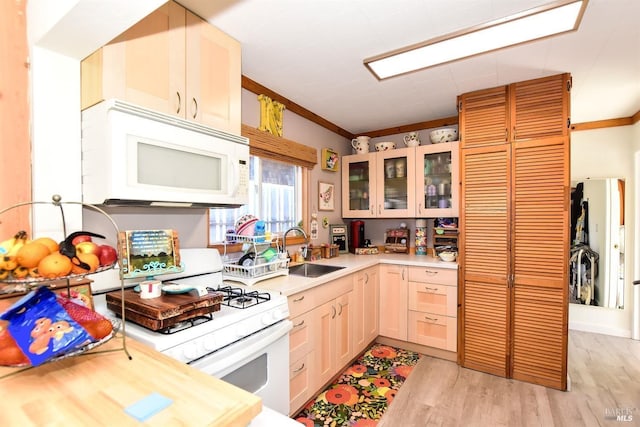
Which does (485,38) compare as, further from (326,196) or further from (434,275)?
(326,196)

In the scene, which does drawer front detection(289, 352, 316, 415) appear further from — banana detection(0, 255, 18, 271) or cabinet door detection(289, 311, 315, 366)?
banana detection(0, 255, 18, 271)

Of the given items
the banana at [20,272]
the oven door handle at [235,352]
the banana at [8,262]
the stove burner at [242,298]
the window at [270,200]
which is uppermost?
the window at [270,200]

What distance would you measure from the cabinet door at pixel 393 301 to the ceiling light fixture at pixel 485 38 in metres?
1.79

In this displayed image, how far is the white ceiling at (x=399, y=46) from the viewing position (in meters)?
1.56

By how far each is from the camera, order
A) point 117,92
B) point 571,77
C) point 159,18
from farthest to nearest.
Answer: point 571,77 < point 159,18 < point 117,92

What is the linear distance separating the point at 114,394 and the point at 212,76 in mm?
1525

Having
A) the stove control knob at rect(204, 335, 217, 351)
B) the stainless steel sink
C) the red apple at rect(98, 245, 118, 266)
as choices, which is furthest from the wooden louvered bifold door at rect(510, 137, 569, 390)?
the red apple at rect(98, 245, 118, 266)

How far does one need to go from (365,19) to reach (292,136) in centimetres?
139

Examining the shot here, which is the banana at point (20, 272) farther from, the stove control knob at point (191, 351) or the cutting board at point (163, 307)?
the stove control knob at point (191, 351)

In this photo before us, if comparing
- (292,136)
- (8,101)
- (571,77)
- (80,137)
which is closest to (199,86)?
(80,137)

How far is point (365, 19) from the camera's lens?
1.64 m

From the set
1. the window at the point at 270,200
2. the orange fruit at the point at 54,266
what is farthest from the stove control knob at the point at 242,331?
the window at the point at 270,200

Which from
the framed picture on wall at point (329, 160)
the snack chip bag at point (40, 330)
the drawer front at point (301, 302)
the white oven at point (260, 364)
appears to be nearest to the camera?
the snack chip bag at point (40, 330)

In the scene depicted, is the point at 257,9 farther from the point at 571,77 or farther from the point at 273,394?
the point at 571,77
